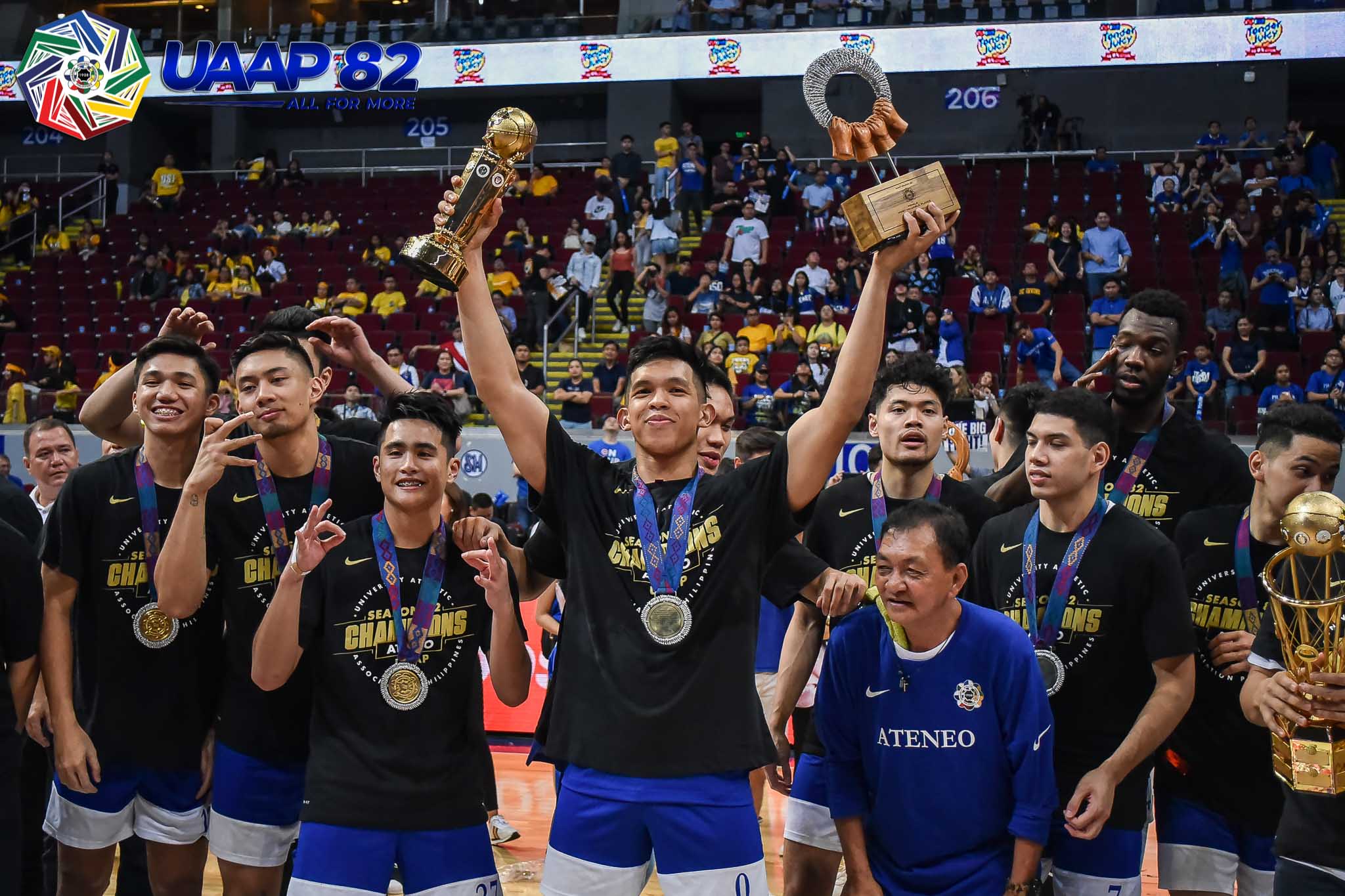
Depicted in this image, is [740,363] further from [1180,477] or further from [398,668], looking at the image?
[398,668]

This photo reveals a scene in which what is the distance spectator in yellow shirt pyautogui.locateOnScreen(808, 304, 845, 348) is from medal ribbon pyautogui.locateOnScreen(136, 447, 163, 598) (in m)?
10.4

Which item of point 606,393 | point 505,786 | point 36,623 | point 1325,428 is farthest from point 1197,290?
point 36,623

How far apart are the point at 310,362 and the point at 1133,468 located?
273 centimetres

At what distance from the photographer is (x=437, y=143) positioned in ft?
83.9

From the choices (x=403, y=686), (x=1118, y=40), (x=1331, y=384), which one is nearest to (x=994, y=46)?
(x=1118, y=40)

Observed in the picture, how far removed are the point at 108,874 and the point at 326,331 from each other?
1892 millimetres

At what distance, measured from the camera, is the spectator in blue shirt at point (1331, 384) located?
12578mm

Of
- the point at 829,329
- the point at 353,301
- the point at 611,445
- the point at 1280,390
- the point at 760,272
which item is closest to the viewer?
the point at 611,445

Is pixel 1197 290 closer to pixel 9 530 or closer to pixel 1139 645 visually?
pixel 1139 645

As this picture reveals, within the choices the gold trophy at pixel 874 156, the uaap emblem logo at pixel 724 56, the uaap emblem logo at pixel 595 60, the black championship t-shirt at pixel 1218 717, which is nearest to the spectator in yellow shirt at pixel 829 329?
the uaap emblem logo at pixel 724 56

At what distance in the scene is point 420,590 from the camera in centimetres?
363

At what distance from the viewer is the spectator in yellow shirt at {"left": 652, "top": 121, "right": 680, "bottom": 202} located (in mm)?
20234

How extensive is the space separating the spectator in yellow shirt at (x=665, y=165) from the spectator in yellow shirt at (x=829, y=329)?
6.53m

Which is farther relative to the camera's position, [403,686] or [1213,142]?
[1213,142]
